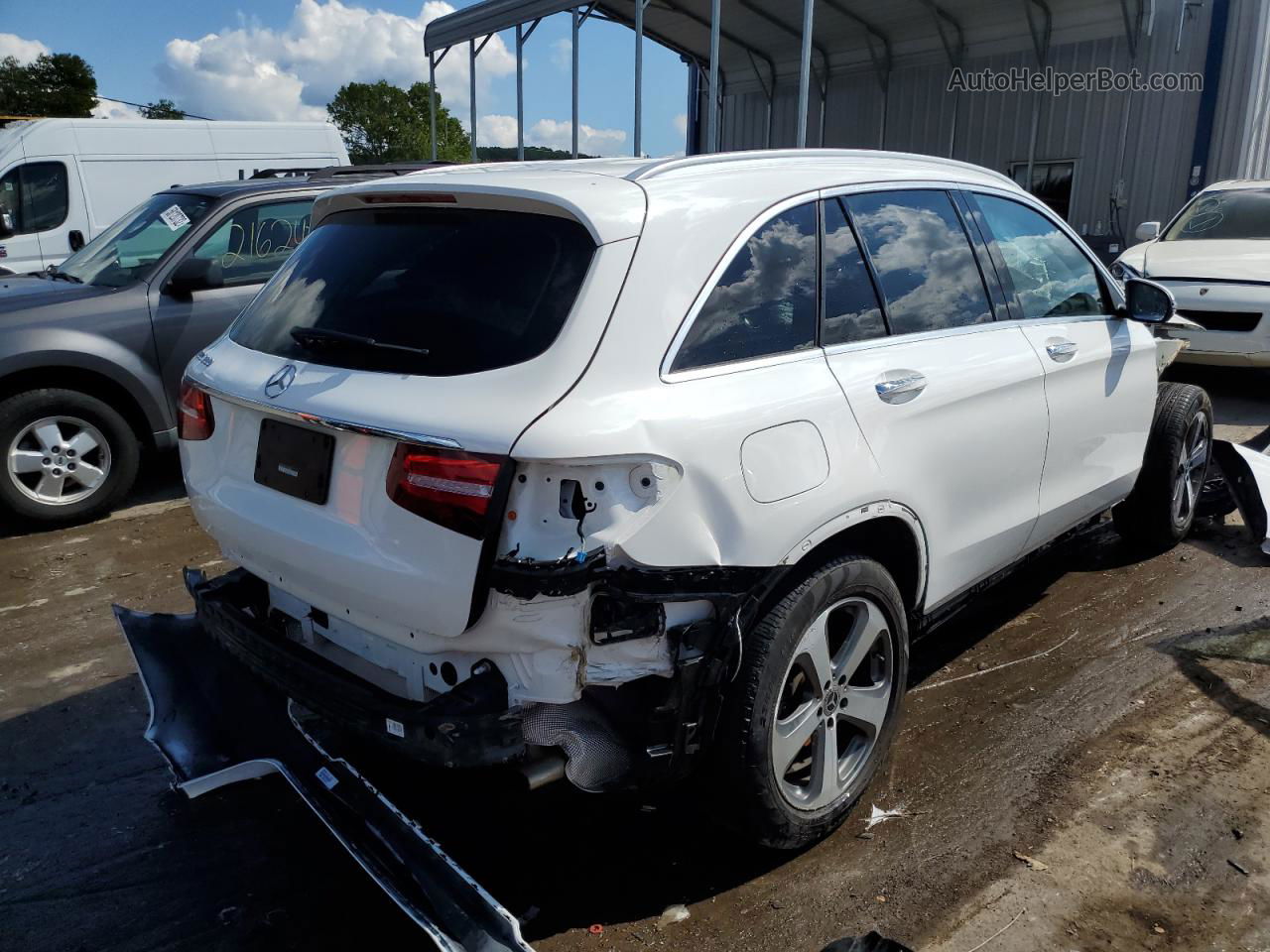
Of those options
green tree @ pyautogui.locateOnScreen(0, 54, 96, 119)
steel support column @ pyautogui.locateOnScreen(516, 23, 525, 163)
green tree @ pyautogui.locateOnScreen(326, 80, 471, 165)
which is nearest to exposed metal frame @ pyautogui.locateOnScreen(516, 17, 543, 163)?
steel support column @ pyautogui.locateOnScreen(516, 23, 525, 163)

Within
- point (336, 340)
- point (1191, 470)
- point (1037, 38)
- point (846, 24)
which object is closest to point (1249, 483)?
point (1191, 470)

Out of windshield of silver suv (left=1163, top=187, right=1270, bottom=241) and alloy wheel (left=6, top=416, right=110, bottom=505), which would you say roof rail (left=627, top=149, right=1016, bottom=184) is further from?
windshield of silver suv (left=1163, top=187, right=1270, bottom=241)

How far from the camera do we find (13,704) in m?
3.71

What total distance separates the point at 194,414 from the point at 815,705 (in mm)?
1981

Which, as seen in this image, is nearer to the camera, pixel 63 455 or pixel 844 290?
pixel 844 290

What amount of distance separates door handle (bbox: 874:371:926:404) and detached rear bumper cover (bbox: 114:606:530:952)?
5.45ft

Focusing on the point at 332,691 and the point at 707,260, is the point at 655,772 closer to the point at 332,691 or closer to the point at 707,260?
the point at 332,691

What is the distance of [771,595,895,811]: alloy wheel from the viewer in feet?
8.45

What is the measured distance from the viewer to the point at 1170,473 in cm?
466

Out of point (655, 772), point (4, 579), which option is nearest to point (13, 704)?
point (4, 579)

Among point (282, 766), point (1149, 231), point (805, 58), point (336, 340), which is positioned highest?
point (805, 58)

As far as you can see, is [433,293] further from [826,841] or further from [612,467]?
[826,841]

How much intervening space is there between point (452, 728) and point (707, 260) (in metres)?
1.29

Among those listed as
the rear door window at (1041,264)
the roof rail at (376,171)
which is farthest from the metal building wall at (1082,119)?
the roof rail at (376,171)
